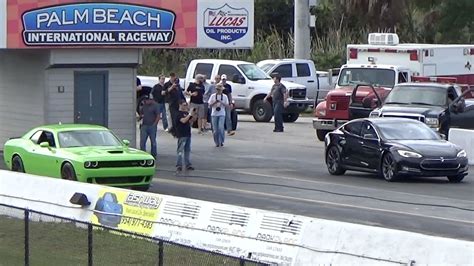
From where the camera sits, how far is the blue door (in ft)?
95.1

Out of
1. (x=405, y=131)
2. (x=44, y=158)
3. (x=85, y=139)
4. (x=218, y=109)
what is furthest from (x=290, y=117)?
(x=44, y=158)

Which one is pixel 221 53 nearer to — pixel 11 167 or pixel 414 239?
pixel 11 167

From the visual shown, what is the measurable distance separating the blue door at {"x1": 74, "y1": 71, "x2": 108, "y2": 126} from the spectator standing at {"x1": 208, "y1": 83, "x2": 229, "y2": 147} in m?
3.31

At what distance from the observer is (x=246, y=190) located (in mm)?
23453

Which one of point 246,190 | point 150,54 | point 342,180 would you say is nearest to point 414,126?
point 342,180

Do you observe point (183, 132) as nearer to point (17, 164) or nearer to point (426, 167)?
point (17, 164)

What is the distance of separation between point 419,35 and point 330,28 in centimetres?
443

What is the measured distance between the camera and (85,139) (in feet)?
75.5

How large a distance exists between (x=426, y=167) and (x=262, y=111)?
16.5 m

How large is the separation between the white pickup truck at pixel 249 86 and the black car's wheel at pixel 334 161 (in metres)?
13.4

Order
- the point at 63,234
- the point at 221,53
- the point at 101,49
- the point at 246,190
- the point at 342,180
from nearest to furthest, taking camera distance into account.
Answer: the point at 63,234 → the point at 246,190 → the point at 342,180 → the point at 101,49 → the point at 221,53

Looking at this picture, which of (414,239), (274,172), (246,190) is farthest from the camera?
(274,172)

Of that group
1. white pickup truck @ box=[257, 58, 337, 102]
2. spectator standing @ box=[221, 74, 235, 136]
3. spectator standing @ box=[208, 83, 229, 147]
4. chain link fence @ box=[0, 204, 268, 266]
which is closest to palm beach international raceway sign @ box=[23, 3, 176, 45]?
spectator standing @ box=[208, 83, 229, 147]

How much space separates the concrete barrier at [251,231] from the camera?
1260 centimetres
